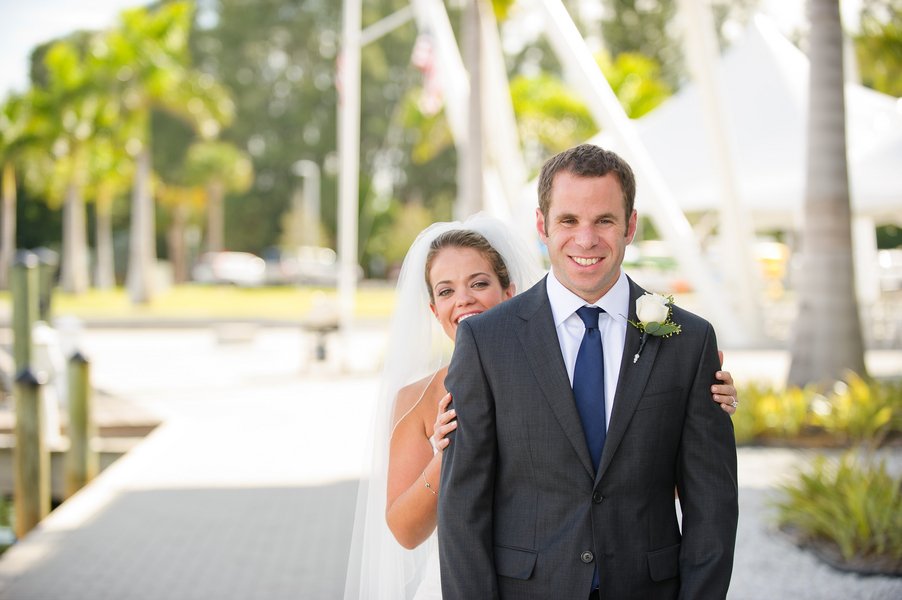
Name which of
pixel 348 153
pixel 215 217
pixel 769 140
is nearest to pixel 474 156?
pixel 348 153

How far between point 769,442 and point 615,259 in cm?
713

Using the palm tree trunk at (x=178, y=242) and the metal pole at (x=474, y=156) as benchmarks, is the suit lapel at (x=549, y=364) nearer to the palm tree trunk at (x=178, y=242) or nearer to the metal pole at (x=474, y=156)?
the metal pole at (x=474, y=156)

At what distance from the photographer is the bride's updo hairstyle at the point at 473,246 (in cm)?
280

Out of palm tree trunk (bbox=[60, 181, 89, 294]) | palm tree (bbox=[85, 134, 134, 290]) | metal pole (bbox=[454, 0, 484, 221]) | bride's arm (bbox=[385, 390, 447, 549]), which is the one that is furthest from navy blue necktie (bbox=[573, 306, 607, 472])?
palm tree trunk (bbox=[60, 181, 89, 294])

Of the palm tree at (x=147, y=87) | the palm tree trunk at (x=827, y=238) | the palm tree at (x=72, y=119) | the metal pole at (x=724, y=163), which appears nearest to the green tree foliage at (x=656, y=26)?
the palm tree at (x=147, y=87)

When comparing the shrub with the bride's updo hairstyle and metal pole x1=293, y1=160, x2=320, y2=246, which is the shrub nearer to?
the bride's updo hairstyle

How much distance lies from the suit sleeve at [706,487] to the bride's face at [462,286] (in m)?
0.81

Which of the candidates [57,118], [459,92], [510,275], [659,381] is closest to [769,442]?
[510,275]

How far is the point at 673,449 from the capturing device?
209 cm

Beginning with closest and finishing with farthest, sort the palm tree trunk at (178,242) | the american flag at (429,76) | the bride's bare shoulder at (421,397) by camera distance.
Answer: the bride's bare shoulder at (421,397), the american flag at (429,76), the palm tree trunk at (178,242)

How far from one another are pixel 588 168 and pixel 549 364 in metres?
0.49

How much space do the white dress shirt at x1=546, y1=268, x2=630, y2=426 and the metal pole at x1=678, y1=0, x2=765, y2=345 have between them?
506 inches

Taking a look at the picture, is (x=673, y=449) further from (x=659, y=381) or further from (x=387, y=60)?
(x=387, y=60)

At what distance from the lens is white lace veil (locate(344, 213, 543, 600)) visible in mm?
3000
